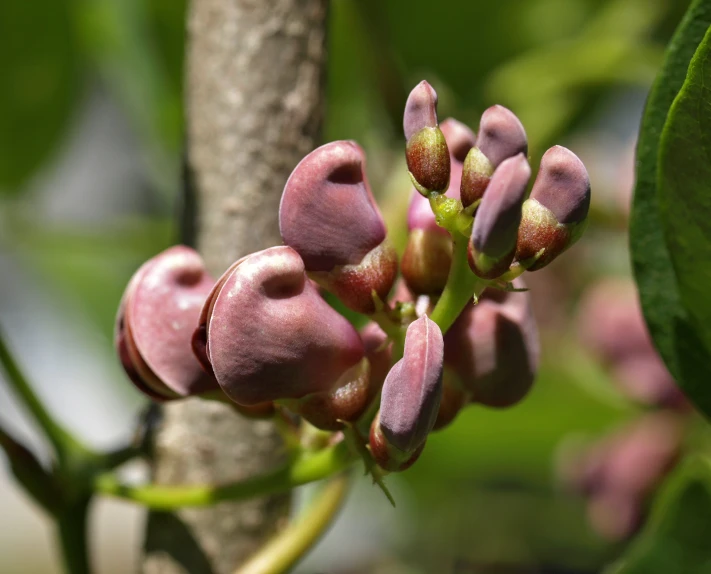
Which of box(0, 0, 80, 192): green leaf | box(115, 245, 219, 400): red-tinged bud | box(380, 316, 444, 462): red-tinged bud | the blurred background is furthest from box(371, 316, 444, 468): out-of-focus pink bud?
box(0, 0, 80, 192): green leaf

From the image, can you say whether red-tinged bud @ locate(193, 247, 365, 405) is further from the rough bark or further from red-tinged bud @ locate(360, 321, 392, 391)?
the rough bark

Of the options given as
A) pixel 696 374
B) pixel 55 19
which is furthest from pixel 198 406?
pixel 55 19

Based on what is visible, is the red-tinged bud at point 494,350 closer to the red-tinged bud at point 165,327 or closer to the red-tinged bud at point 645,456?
the red-tinged bud at point 165,327

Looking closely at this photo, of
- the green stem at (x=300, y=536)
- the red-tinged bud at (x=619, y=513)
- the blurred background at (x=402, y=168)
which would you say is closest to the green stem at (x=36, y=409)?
the green stem at (x=300, y=536)

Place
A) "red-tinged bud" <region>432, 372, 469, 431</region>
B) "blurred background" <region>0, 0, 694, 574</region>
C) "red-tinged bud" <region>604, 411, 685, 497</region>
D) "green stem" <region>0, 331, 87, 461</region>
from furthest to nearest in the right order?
"blurred background" <region>0, 0, 694, 574</region> < "red-tinged bud" <region>604, 411, 685, 497</region> < "green stem" <region>0, 331, 87, 461</region> < "red-tinged bud" <region>432, 372, 469, 431</region>

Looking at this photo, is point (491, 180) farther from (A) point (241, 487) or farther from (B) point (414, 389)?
(A) point (241, 487)

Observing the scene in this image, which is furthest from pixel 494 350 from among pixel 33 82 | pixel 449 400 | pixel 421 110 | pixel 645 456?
pixel 33 82
